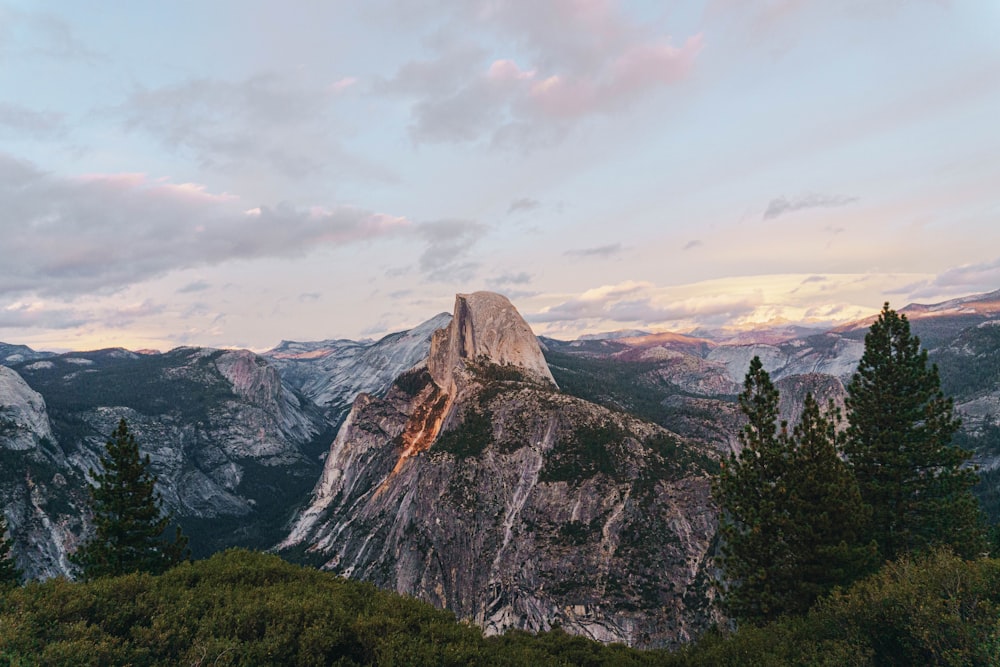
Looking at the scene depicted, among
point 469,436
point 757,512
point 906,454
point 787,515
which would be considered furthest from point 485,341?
point 787,515

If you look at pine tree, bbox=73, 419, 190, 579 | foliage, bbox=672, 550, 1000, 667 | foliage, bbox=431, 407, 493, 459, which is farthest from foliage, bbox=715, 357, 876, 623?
foliage, bbox=431, 407, 493, 459

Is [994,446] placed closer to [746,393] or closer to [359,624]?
[746,393]

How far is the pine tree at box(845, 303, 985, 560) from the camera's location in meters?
28.4

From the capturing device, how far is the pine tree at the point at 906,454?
93.1ft

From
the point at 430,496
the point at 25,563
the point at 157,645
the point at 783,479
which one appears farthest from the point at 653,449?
the point at 25,563

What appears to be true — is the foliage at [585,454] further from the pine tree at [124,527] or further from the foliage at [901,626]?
the foliage at [901,626]

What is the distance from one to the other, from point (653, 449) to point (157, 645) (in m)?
98.2

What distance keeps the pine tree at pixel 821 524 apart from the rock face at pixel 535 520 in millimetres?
61487

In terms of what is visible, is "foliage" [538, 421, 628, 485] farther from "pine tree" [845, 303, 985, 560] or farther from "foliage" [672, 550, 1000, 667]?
"foliage" [672, 550, 1000, 667]

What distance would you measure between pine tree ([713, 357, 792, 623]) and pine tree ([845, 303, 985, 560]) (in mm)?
9330

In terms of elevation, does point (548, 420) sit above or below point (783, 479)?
below

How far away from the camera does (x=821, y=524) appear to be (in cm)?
2317

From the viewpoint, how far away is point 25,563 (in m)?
109

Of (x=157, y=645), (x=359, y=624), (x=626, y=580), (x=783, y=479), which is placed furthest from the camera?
(x=626, y=580)
